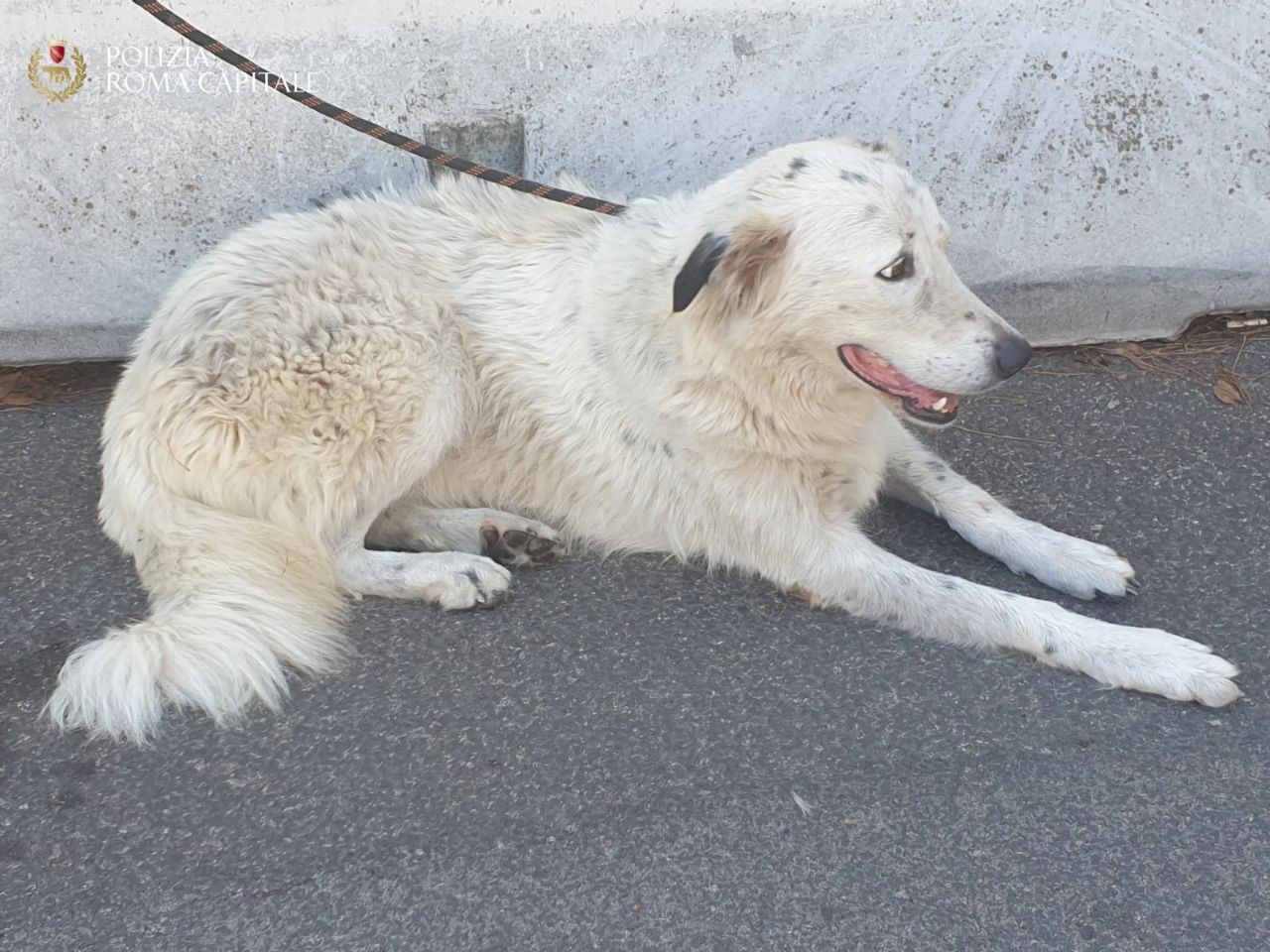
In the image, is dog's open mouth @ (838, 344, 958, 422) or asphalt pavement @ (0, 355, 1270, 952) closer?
asphalt pavement @ (0, 355, 1270, 952)

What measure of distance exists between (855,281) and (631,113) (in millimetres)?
1418

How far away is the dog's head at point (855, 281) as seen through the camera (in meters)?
2.76

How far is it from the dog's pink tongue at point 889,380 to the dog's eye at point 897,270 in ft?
0.66

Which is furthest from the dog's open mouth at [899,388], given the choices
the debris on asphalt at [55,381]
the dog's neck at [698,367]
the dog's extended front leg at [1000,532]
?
the debris on asphalt at [55,381]

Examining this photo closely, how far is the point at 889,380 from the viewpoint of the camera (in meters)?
2.89

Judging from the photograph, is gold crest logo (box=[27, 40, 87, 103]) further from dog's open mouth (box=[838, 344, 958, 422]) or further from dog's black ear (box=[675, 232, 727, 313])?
dog's open mouth (box=[838, 344, 958, 422])

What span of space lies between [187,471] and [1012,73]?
2975 millimetres

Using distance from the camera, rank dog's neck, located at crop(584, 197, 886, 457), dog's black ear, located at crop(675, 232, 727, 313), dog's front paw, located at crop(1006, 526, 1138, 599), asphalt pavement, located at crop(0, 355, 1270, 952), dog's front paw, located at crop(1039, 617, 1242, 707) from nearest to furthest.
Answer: asphalt pavement, located at crop(0, 355, 1270, 952)
dog's black ear, located at crop(675, 232, 727, 313)
dog's front paw, located at crop(1039, 617, 1242, 707)
dog's neck, located at crop(584, 197, 886, 457)
dog's front paw, located at crop(1006, 526, 1138, 599)

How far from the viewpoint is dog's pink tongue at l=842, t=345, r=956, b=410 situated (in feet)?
9.47

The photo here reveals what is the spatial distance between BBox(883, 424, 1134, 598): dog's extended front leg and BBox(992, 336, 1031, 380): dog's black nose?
2.40 ft

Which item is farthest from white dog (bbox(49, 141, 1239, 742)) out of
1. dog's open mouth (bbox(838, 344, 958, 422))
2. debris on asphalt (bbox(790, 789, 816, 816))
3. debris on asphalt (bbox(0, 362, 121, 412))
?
debris on asphalt (bbox(0, 362, 121, 412))

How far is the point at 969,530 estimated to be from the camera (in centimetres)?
341

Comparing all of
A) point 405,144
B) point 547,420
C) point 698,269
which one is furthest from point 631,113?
point 698,269

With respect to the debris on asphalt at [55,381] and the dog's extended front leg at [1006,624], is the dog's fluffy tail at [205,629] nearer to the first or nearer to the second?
the debris on asphalt at [55,381]
